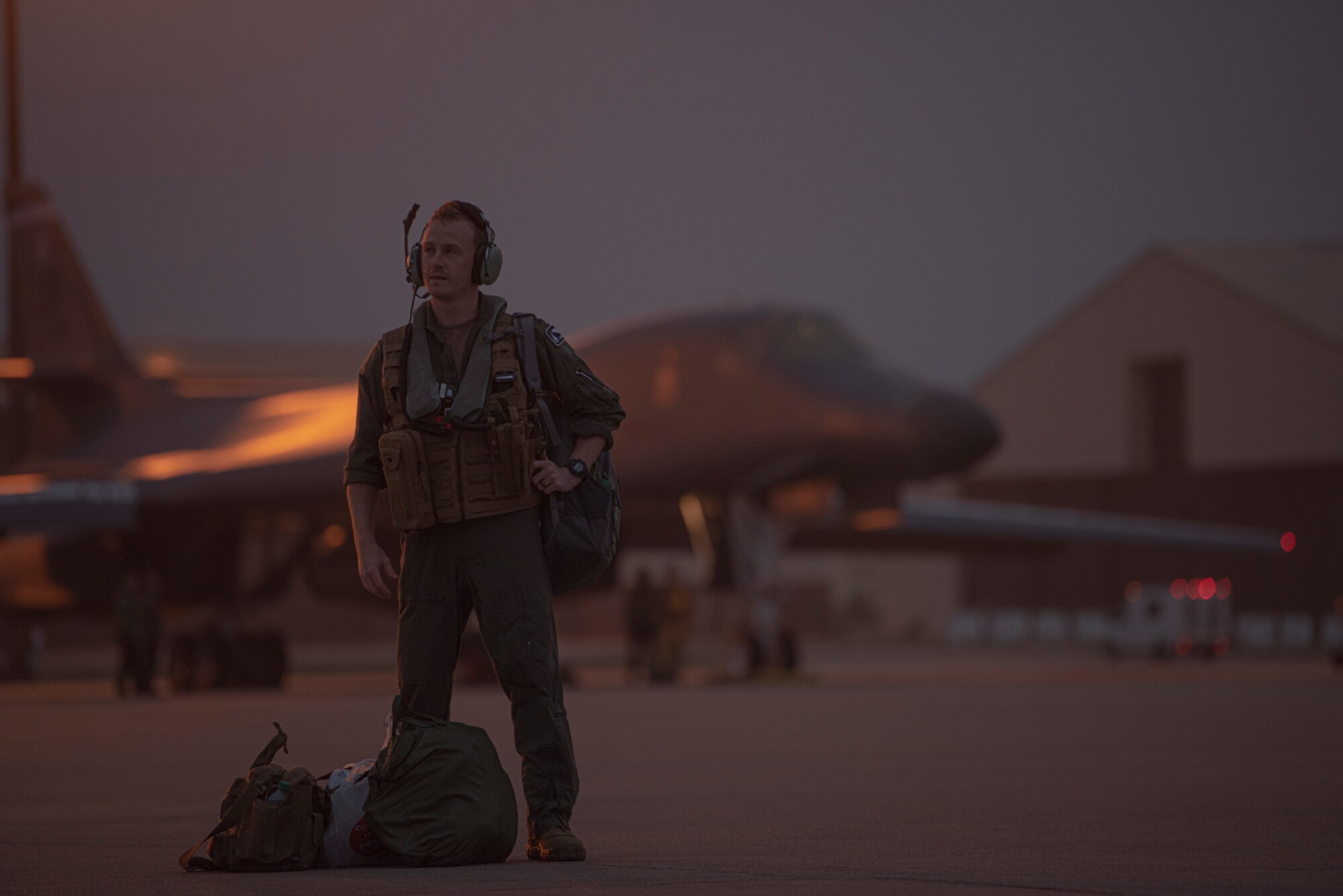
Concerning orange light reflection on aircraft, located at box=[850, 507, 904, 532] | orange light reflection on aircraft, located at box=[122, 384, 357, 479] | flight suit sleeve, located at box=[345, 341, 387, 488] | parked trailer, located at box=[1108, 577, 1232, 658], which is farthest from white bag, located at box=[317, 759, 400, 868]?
parked trailer, located at box=[1108, 577, 1232, 658]

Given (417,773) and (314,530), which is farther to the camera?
(314,530)

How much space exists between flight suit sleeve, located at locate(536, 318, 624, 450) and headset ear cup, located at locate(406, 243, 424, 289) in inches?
13.6

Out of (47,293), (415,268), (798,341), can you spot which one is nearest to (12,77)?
(47,293)

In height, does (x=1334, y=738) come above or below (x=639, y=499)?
below

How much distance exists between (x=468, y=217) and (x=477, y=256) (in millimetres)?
119

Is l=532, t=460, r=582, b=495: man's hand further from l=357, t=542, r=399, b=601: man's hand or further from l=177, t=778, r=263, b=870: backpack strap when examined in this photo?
l=177, t=778, r=263, b=870: backpack strap

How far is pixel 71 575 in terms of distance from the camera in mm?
18953

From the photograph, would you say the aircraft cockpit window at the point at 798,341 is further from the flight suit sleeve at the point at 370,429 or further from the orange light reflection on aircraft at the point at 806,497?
the flight suit sleeve at the point at 370,429

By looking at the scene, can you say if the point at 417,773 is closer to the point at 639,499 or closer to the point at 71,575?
the point at 639,499

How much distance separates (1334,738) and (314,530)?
44.1 ft

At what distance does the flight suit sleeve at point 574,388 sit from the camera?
15.8ft

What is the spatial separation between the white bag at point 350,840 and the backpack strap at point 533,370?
→ 0.88 m

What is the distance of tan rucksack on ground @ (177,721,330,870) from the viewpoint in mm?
4406

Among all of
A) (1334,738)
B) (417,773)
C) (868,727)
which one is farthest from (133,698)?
(417,773)
